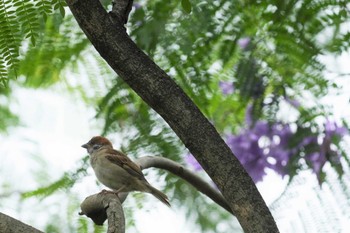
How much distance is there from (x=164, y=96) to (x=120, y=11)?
0.22 m

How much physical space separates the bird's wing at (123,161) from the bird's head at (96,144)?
0.35ft

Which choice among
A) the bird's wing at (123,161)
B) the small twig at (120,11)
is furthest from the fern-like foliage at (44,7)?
the bird's wing at (123,161)

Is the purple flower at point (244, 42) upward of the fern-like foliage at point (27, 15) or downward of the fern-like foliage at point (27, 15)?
upward

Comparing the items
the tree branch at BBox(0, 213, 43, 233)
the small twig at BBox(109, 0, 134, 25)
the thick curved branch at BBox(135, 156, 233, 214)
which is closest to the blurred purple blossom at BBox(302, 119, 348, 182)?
the thick curved branch at BBox(135, 156, 233, 214)

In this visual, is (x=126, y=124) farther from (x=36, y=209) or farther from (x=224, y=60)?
(x=36, y=209)

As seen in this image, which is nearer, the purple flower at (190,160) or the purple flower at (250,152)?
the purple flower at (190,160)

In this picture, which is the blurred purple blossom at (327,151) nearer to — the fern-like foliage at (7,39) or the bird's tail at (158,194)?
the bird's tail at (158,194)

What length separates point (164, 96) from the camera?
1.78 meters

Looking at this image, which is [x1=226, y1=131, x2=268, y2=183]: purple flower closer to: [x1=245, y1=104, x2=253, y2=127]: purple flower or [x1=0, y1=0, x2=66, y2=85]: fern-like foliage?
[x1=245, y1=104, x2=253, y2=127]: purple flower

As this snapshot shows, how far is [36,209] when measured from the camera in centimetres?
380

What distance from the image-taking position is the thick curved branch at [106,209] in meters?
2.00

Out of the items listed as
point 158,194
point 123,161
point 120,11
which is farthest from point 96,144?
point 120,11

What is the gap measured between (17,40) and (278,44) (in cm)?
125

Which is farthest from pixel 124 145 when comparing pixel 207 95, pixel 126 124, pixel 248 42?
pixel 248 42
